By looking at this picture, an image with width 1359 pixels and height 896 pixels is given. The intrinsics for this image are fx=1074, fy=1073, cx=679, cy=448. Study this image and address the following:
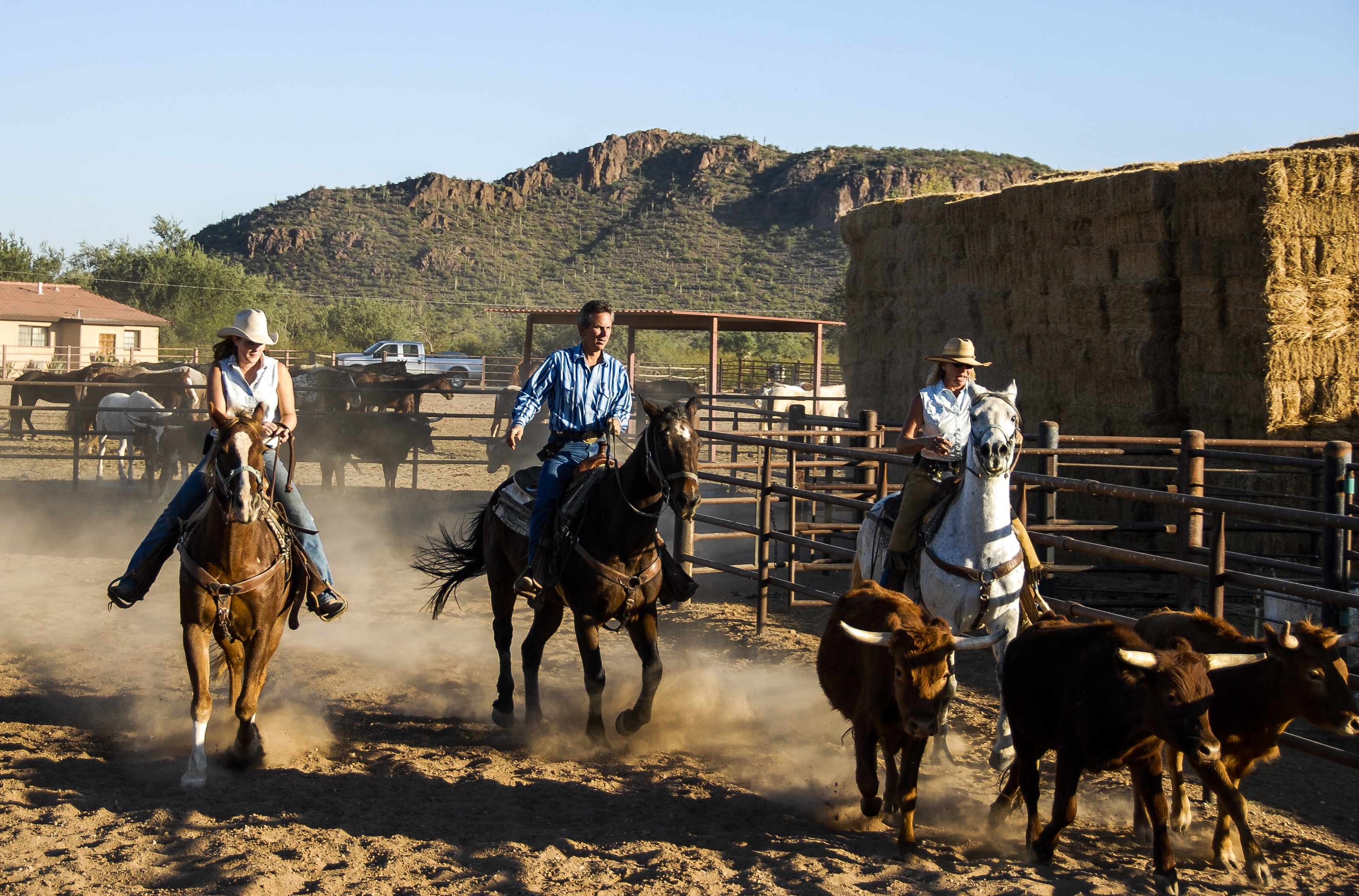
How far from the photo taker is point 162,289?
53.7 m

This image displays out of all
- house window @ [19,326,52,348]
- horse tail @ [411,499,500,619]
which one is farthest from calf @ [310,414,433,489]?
house window @ [19,326,52,348]

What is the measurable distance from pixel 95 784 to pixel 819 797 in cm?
320

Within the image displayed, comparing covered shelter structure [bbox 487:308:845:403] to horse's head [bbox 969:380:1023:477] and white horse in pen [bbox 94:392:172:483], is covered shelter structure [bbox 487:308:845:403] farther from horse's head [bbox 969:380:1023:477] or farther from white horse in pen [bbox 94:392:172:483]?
horse's head [bbox 969:380:1023:477]

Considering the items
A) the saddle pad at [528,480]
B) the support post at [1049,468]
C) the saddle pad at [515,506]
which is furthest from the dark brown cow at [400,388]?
the support post at [1049,468]

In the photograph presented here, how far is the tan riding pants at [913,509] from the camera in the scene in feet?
17.4

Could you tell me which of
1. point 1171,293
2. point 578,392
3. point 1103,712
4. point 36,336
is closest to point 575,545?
point 578,392

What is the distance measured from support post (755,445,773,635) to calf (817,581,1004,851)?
138 inches

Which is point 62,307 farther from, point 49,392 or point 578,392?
point 578,392

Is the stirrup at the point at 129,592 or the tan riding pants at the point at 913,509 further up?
the tan riding pants at the point at 913,509

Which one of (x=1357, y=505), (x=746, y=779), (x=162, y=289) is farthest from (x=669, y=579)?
(x=162, y=289)

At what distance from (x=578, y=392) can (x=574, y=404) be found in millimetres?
75

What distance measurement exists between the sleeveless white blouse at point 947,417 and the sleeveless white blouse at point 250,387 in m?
3.19

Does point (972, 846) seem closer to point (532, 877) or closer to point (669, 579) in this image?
point (532, 877)

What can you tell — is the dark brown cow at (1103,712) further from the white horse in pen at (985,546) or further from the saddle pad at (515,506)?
the saddle pad at (515,506)
